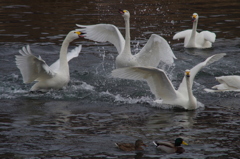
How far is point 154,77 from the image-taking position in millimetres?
9633

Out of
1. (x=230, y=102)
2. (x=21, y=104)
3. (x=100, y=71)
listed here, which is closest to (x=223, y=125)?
(x=230, y=102)

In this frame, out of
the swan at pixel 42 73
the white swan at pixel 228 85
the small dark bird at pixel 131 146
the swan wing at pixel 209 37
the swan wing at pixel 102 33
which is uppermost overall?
the swan wing at pixel 102 33

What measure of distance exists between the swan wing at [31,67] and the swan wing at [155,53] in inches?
87.3

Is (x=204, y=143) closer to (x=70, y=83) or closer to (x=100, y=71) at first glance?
(x=70, y=83)

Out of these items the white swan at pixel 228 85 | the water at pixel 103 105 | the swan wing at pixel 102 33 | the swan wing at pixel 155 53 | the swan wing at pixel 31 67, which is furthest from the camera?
the swan wing at pixel 102 33

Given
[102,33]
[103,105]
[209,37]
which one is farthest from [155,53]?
[209,37]

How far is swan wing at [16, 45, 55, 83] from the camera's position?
383 inches

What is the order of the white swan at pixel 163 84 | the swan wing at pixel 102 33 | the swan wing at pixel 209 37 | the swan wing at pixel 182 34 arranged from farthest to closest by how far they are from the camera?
1. the swan wing at pixel 182 34
2. the swan wing at pixel 209 37
3. the swan wing at pixel 102 33
4. the white swan at pixel 163 84

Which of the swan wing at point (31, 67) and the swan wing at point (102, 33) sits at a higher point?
the swan wing at point (102, 33)

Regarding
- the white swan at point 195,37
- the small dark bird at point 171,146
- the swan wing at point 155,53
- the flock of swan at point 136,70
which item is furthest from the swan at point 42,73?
the white swan at point 195,37

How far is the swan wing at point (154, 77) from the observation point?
30.7ft

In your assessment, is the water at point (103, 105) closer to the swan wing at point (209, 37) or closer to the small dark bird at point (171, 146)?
the small dark bird at point (171, 146)

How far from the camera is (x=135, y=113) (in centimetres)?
916

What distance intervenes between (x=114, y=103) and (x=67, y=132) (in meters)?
1.96
